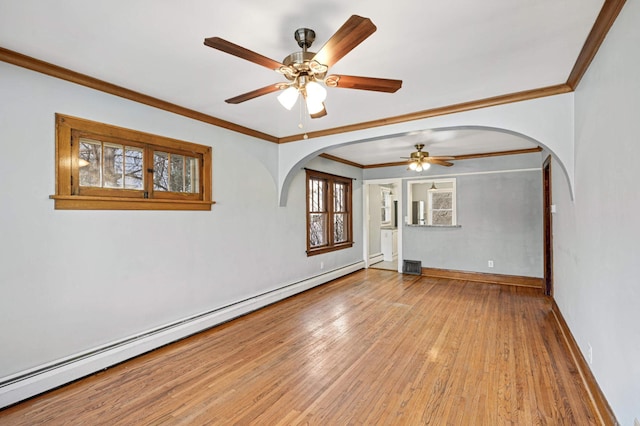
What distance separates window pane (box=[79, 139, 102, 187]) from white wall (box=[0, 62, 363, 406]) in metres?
0.21

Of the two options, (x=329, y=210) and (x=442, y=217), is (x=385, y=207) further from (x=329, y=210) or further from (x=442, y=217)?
(x=329, y=210)

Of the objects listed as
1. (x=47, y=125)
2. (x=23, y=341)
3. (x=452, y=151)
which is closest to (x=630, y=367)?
(x=23, y=341)

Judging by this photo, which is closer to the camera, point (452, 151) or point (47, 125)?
point (47, 125)

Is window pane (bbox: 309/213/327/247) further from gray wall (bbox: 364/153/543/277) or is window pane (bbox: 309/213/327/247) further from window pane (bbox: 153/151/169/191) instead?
window pane (bbox: 153/151/169/191)

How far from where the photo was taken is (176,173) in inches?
131

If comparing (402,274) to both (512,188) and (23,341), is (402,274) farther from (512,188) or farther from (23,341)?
(23,341)

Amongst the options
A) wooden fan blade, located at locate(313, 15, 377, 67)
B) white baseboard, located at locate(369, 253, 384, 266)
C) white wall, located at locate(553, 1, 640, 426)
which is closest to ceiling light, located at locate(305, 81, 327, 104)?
wooden fan blade, located at locate(313, 15, 377, 67)

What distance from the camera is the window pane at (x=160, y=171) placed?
3.13 meters

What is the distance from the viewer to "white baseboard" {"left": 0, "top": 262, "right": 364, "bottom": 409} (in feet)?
7.19

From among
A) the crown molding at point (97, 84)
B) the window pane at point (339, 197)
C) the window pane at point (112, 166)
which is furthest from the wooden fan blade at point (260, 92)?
the window pane at point (339, 197)

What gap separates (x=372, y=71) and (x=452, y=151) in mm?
3712

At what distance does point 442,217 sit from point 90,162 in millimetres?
6092

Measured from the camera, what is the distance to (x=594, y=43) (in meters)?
1.94

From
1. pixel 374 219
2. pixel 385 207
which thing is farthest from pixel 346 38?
pixel 385 207
